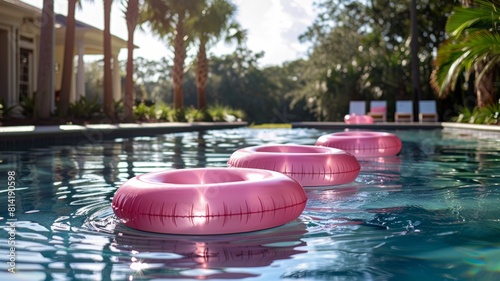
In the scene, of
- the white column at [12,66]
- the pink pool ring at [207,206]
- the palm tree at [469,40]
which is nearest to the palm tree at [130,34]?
the white column at [12,66]

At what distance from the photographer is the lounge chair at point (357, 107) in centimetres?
2600

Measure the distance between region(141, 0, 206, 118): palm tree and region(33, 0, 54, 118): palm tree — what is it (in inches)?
300

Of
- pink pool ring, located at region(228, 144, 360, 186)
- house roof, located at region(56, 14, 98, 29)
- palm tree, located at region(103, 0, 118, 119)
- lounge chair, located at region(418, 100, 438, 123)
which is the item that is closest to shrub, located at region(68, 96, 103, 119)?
palm tree, located at region(103, 0, 118, 119)

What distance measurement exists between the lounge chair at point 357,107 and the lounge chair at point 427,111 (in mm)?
2488

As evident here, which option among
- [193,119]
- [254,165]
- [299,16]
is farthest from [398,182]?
[299,16]

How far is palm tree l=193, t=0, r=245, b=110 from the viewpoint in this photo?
95.3 feet

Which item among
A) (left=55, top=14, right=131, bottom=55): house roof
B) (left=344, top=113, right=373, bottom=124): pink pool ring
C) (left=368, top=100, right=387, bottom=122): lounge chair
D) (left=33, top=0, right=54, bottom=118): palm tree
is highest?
(left=55, top=14, right=131, bottom=55): house roof

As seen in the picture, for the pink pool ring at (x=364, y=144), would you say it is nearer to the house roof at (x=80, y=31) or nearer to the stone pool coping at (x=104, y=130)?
the stone pool coping at (x=104, y=130)

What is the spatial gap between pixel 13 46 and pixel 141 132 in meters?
4.98

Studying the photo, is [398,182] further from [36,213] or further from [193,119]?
[193,119]

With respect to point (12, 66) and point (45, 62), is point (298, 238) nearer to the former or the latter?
point (45, 62)

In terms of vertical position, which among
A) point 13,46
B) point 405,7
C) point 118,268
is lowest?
point 118,268

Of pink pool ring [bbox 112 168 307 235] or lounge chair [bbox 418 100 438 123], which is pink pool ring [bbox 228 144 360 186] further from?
lounge chair [bbox 418 100 438 123]

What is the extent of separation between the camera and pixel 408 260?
3.88 metres
